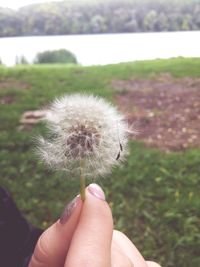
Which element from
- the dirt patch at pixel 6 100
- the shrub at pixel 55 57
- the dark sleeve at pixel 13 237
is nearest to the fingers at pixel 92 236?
the dark sleeve at pixel 13 237

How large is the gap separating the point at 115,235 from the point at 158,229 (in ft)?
6.31

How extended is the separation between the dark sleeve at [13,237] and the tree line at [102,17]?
3373 millimetres

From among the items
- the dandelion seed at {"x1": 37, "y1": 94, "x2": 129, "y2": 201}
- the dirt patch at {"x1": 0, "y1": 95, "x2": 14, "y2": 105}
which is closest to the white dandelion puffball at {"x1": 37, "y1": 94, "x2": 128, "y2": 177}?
the dandelion seed at {"x1": 37, "y1": 94, "x2": 129, "y2": 201}

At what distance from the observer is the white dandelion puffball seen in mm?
938

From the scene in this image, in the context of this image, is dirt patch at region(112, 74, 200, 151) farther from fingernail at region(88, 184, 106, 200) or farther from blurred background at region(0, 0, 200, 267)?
fingernail at region(88, 184, 106, 200)

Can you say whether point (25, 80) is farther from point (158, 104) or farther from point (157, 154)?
point (157, 154)

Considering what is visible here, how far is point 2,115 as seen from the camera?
445 centimetres

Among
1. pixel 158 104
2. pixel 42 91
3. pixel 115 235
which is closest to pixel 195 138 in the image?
pixel 158 104

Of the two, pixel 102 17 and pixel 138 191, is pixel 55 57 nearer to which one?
pixel 102 17

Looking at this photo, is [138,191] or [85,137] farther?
[138,191]

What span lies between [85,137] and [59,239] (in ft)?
0.72

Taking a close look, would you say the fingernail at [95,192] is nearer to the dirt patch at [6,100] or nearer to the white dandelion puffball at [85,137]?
the white dandelion puffball at [85,137]

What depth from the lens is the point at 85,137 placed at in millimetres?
935

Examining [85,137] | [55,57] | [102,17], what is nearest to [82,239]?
[85,137]
